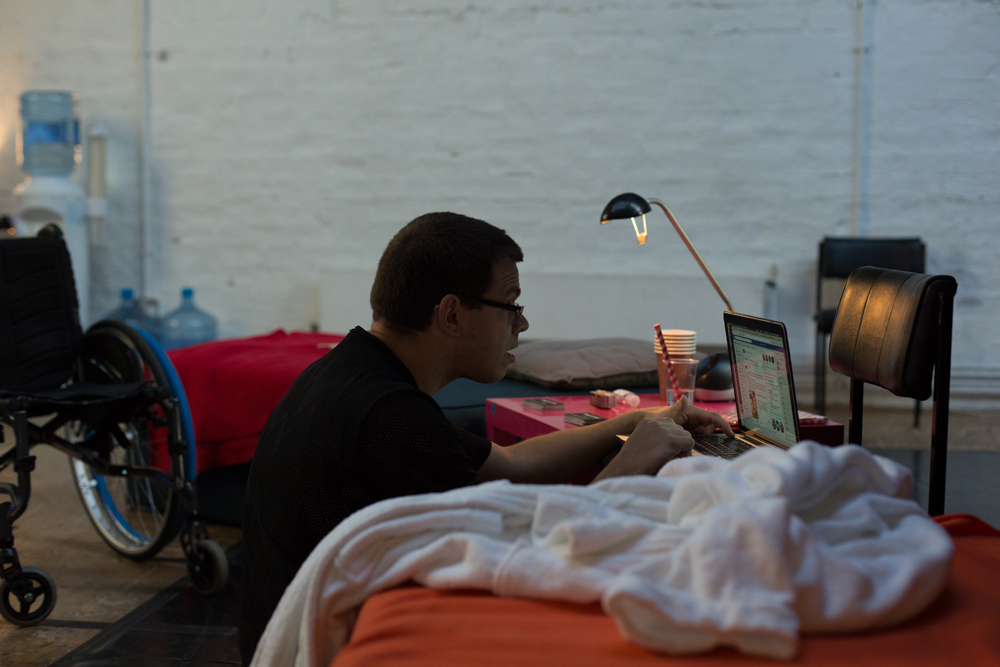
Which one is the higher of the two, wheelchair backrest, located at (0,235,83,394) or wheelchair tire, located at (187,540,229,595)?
wheelchair backrest, located at (0,235,83,394)

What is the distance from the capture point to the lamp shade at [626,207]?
2.17 m

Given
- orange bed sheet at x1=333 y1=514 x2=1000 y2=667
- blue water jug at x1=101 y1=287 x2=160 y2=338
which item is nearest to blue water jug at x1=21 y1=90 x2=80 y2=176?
blue water jug at x1=101 y1=287 x2=160 y2=338

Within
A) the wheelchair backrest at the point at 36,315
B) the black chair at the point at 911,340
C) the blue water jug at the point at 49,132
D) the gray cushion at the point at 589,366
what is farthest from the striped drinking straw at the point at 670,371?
the blue water jug at the point at 49,132

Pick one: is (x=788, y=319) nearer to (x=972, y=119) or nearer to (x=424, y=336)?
(x=972, y=119)

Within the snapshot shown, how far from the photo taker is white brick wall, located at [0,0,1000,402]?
4.96m

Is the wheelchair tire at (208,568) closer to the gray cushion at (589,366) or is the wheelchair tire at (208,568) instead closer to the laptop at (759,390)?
the gray cushion at (589,366)

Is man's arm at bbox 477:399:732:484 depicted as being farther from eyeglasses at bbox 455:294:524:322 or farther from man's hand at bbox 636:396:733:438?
eyeglasses at bbox 455:294:524:322

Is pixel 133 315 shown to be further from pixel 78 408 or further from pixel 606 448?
pixel 606 448

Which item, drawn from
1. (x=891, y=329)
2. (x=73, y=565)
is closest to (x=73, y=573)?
(x=73, y=565)

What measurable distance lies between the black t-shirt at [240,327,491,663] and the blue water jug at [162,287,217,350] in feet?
14.6

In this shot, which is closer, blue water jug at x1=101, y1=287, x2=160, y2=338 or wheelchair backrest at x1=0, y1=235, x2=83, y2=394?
wheelchair backrest at x1=0, y1=235, x2=83, y2=394

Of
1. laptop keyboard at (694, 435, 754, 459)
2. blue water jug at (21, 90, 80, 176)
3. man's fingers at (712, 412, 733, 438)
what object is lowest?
laptop keyboard at (694, 435, 754, 459)

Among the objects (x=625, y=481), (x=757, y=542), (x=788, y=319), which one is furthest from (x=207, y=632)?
(x=788, y=319)

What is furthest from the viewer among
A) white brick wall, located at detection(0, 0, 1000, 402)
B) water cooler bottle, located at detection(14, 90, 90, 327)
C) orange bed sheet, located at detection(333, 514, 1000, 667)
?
water cooler bottle, located at detection(14, 90, 90, 327)
